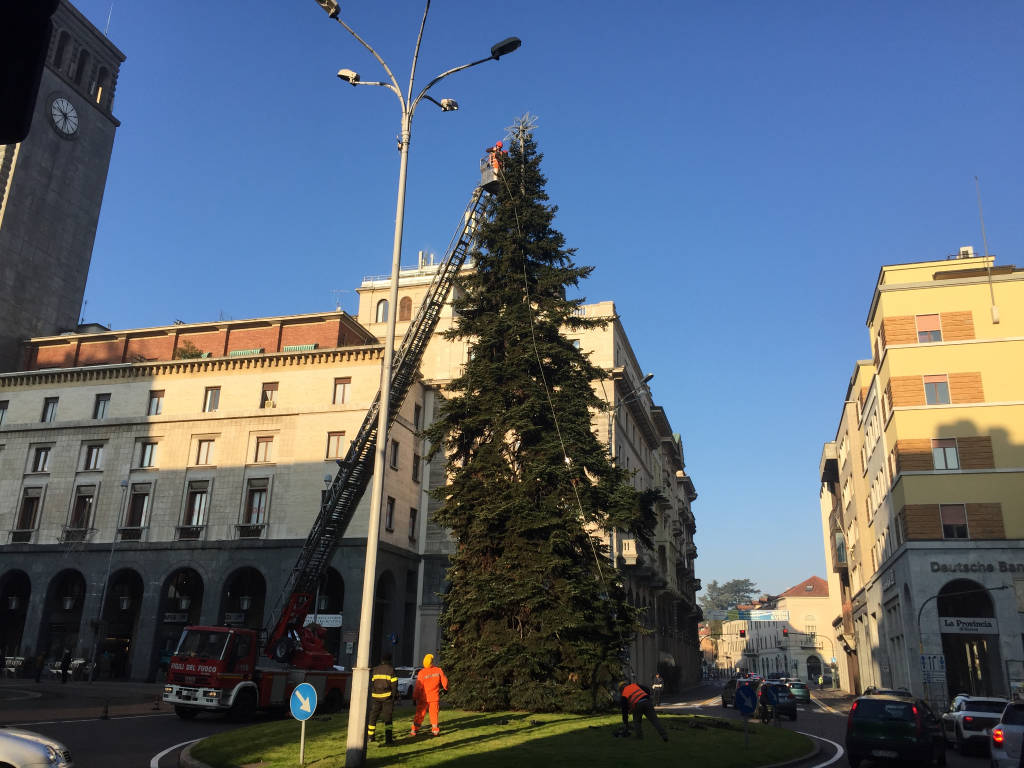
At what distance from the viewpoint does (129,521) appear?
Result: 159 ft

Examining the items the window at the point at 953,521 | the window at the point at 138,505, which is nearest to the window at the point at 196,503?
the window at the point at 138,505

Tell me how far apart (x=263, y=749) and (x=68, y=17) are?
6791 cm

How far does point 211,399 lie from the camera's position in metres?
50.0

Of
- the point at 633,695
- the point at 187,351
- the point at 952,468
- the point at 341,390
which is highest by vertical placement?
the point at 187,351

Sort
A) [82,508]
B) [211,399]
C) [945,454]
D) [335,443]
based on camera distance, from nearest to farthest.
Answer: [945,454], [335,443], [82,508], [211,399]

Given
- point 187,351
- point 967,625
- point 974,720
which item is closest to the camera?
point 974,720

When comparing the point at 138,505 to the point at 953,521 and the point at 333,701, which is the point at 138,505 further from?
the point at 953,521

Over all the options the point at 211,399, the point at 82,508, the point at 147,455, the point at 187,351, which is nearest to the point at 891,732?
the point at 211,399

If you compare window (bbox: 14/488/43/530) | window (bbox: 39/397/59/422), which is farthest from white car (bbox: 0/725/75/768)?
window (bbox: 39/397/59/422)

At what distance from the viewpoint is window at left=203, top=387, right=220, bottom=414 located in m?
49.8

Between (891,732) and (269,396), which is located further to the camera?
(269,396)

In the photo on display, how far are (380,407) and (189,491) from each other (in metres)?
37.9

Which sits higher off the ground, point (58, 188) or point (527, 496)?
point (58, 188)

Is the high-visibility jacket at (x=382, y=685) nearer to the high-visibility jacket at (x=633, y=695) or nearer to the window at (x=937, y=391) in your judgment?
the high-visibility jacket at (x=633, y=695)
